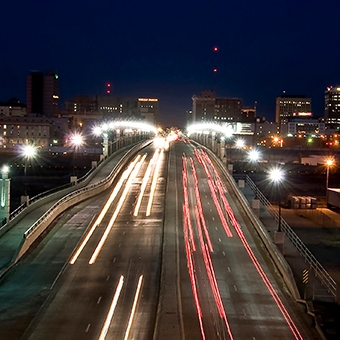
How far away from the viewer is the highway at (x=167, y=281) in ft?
63.3

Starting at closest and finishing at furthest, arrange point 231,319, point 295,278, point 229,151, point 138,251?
point 231,319
point 295,278
point 138,251
point 229,151

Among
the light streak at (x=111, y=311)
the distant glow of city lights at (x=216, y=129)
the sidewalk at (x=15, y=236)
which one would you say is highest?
the distant glow of city lights at (x=216, y=129)

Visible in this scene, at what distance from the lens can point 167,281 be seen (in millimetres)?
23922

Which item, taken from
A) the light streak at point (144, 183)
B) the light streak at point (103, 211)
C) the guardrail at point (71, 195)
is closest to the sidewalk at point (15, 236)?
the guardrail at point (71, 195)

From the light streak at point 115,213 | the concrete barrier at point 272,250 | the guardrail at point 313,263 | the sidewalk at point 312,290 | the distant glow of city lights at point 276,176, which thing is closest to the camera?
the sidewalk at point 312,290

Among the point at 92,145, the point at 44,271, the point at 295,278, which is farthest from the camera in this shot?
the point at 92,145

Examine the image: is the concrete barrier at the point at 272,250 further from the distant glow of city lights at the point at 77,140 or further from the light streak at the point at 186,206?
the distant glow of city lights at the point at 77,140

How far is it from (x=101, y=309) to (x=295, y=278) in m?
8.42

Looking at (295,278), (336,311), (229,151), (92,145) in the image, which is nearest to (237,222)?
(295,278)

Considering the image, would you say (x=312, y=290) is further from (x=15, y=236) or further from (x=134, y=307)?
(x=15, y=236)

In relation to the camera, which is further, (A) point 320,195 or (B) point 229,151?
(B) point 229,151

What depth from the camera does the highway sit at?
1930 centimetres

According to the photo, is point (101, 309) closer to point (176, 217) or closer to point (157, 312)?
point (157, 312)

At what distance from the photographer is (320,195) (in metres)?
77.0
